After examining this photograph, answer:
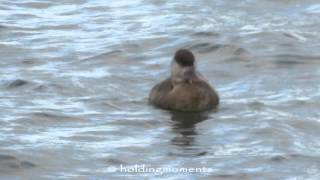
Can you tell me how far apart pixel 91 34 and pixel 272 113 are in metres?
5.63

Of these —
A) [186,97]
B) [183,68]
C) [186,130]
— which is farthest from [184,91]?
[186,130]

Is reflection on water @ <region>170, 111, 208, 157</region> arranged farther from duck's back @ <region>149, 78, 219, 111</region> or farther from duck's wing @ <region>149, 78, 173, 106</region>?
duck's wing @ <region>149, 78, 173, 106</region>

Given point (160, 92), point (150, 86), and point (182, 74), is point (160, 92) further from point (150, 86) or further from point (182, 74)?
point (150, 86)

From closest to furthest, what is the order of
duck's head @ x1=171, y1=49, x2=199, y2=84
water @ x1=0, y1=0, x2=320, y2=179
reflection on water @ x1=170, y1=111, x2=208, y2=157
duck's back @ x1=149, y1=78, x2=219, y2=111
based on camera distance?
1. water @ x1=0, y1=0, x2=320, y2=179
2. reflection on water @ x1=170, y1=111, x2=208, y2=157
3. duck's back @ x1=149, y1=78, x2=219, y2=111
4. duck's head @ x1=171, y1=49, x2=199, y2=84

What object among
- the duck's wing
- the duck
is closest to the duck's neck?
the duck

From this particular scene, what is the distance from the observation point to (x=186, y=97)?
1789 cm

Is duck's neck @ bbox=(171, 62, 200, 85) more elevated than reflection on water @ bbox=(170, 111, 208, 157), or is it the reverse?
duck's neck @ bbox=(171, 62, 200, 85)

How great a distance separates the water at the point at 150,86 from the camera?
14.9 metres

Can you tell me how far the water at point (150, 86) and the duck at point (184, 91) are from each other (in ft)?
0.65

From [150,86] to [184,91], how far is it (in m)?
0.99

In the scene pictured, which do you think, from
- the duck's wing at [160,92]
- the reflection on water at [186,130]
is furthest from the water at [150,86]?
the duck's wing at [160,92]

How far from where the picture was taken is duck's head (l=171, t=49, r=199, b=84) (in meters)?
18.0

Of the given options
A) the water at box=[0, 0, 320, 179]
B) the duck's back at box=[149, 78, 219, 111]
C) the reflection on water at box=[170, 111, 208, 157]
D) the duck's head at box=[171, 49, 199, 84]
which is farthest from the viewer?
the duck's head at box=[171, 49, 199, 84]

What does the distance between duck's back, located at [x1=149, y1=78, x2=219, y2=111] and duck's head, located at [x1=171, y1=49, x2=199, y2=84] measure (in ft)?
0.29
